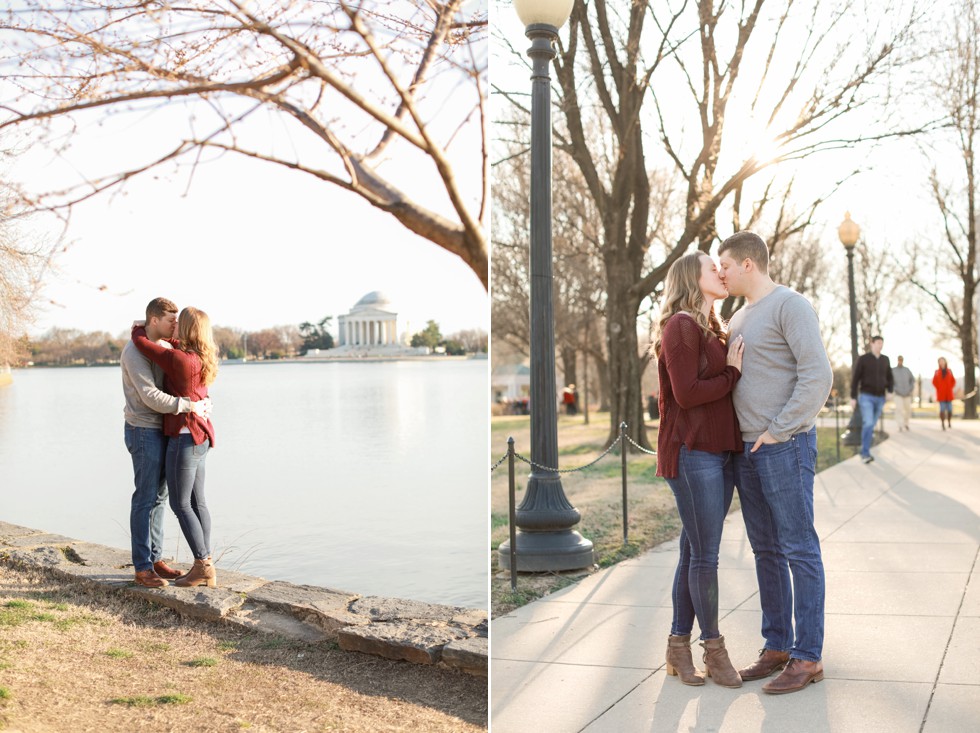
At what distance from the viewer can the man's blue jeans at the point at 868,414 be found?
46.0 ft

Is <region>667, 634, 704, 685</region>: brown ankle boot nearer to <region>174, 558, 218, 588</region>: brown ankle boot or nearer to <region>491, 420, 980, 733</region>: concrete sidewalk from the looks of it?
<region>491, 420, 980, 733</region>: concrete sidewalk

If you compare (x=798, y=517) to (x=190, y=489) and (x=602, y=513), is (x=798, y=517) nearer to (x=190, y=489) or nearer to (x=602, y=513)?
(x=190, y=489)

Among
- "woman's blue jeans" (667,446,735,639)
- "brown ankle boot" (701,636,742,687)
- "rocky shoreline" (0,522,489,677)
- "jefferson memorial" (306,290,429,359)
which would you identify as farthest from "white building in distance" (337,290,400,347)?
"brown ankle boot" (701,636,742,687)

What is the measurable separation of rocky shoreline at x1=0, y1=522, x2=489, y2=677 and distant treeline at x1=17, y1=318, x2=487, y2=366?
1296 millimetres

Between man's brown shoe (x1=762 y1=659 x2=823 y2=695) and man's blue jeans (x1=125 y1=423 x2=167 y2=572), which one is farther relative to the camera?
man's blue jeans (x1=125 y1=423 x2=167 y2=572)

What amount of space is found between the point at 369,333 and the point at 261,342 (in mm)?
609

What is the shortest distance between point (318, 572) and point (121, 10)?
12.0 feet

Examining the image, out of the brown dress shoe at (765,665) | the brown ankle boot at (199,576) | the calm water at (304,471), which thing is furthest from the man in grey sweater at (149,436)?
the brown dress shoe at (765,665)

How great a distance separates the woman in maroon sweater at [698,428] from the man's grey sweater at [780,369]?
0.07m

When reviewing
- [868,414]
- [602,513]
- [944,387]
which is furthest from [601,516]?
[944,387]

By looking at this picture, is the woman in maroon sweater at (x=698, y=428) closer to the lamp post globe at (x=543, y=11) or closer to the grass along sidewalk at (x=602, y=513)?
the grass along sidewalk at (x=602, y=513)

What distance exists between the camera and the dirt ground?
13.5 ft

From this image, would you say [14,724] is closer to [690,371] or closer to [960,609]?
[690,371]

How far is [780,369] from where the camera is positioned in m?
4.46
